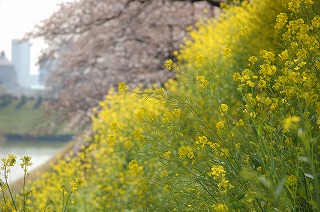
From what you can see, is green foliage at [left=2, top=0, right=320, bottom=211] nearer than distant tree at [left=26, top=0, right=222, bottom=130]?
Yes

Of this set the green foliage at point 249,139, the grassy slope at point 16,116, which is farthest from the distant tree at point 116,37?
the grassy slope at point 16,116

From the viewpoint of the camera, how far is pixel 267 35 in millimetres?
6340

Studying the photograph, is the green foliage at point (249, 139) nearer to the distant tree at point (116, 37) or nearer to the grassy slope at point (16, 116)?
the distant tree at point (116, 37)

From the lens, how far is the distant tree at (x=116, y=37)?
1274 cm

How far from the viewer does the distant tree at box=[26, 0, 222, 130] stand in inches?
502

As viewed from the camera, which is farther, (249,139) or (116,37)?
(116,37)

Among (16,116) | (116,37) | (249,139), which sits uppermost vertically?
(249,139)

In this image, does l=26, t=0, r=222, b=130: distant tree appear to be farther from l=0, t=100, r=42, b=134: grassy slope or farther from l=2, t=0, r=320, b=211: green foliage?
l=0, t=100, r=42, b=134: grassy slope

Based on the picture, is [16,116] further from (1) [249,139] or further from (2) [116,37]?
(1) [249,139]

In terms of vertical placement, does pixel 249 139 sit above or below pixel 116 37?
above

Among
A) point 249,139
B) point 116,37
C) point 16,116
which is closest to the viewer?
point 249,139

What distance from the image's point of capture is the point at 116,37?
13.2 m

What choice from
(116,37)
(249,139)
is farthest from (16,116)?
(249,139)

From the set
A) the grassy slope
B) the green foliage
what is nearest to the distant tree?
the green foliage
